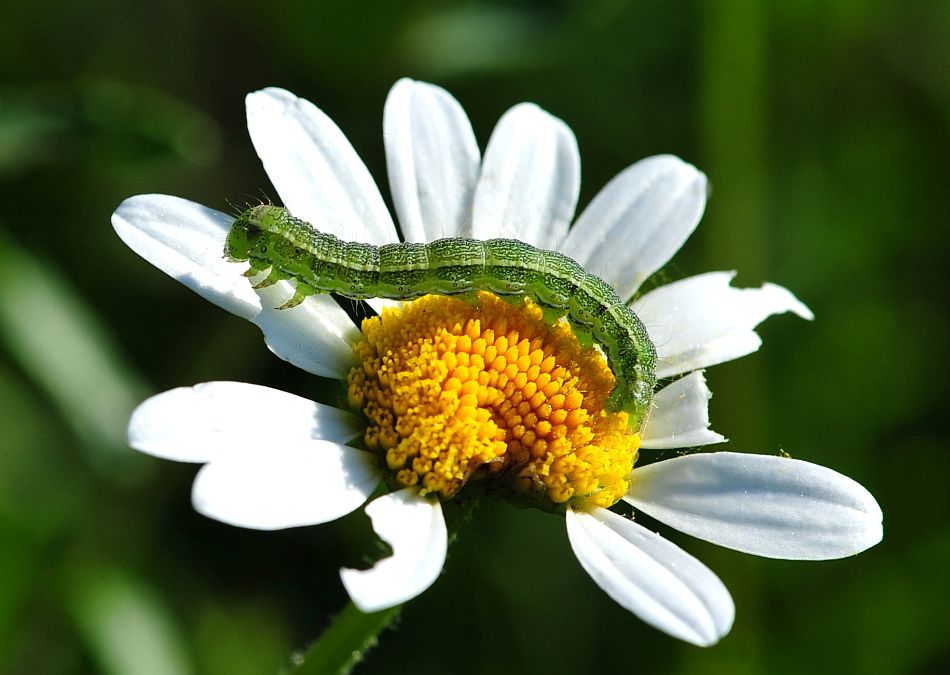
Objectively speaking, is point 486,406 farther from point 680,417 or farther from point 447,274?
point 680,417

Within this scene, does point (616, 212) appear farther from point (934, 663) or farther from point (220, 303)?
point (934, 663)

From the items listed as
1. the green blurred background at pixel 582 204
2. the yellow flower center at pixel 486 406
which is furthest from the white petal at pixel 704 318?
the green blurred background at pixel 582 204

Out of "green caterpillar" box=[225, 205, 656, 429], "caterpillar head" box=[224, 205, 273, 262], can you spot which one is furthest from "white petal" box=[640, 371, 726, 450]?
"caterpillar head" box=[224, 205, 273, 262]

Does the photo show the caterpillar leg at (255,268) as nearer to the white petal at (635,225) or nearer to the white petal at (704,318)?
the white petal at (635,225)

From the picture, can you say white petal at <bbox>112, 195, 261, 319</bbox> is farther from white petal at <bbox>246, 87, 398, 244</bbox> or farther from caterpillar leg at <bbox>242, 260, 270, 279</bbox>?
white petal at <bbox>246, 87, 398, 244</bbox>

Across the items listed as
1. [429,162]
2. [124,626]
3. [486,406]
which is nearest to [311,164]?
[429,162]

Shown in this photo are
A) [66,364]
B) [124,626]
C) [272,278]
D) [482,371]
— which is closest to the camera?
[482,371]
